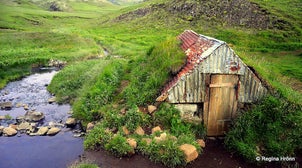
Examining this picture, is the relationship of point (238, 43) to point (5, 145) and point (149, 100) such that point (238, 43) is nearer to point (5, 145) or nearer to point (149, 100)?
point (149, 100)

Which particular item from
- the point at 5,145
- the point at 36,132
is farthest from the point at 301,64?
the point at 5,145

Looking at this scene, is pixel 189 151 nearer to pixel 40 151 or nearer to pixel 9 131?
pixel 40 151

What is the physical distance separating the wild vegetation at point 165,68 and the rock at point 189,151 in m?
0.25

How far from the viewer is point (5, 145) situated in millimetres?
13273

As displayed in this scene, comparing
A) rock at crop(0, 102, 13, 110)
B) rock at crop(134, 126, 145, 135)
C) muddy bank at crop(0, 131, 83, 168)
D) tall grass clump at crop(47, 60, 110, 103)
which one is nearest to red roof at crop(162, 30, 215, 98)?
rock at crop(134, 126, 145, 135)

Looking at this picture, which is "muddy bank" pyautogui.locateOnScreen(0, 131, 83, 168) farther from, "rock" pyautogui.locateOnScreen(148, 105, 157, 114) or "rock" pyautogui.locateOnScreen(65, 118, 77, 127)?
"rock" pyautogui.locateOnScreen(148, 105, 157, 114)

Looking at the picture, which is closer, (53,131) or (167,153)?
(167,153)

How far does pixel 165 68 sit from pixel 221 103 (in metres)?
3.42

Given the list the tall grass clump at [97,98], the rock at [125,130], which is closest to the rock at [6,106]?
the tall grass clump at [97,98]

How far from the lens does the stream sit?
38.7 feet

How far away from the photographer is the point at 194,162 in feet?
33.3

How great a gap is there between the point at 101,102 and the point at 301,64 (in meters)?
18.1

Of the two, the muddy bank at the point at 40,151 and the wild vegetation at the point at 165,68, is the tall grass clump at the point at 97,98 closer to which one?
the wild vegetation at the point at 165,68

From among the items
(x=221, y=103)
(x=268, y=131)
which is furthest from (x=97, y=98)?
(x=268, y=131)
